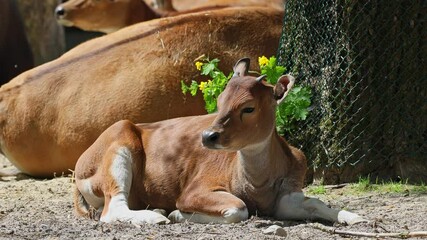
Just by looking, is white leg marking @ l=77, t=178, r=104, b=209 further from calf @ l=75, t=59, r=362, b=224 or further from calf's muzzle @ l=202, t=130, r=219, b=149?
calf's muzzle @ l=202, t=130, r=219, b=149

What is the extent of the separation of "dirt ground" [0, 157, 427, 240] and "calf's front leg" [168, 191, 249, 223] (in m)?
0.07

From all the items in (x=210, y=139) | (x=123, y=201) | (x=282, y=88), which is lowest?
(x=123, y=201)

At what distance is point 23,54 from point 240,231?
27.5ft

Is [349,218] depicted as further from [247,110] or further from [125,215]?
[125,215]

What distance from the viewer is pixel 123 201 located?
6246 mm

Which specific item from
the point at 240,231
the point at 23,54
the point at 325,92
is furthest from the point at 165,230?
the point at 23,54

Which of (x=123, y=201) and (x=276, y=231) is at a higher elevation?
(x=276, y=231)

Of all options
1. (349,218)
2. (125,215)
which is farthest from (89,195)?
(349,218)

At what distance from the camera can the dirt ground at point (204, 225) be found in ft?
18.0

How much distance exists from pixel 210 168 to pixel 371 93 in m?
1.67

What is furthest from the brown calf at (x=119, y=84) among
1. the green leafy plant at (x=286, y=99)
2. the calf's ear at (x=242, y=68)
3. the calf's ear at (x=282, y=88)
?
the calf's ear at (x=282, y=88)

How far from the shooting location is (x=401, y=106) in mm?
7379

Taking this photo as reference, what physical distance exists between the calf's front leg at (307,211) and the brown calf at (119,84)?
281 centimetres

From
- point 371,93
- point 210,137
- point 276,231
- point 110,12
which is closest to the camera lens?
point 276,231
